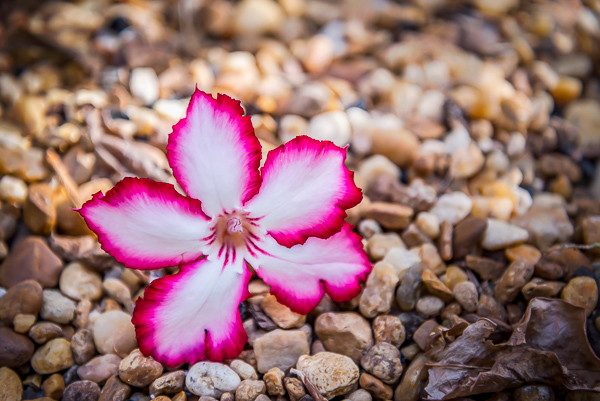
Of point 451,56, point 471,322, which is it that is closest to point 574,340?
point 471,322

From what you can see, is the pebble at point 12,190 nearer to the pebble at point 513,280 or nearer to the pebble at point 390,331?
the pebble at point 390,331

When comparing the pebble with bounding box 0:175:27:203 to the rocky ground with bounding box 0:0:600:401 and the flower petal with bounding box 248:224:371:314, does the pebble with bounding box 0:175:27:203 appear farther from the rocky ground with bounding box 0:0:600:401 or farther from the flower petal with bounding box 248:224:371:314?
the flower petal with bounding box 248:224:371:314

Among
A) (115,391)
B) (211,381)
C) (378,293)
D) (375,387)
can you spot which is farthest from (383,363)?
(115,391)

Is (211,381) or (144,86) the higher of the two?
(144,86)

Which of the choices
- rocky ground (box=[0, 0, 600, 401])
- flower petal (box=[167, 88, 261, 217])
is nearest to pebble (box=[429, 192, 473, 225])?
rocky ground (box=[0, 0, 600, 401])

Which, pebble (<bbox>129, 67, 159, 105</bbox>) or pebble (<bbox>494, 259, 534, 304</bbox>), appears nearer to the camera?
pebble (<bbox>494, 259, 534, 304</bbox>)

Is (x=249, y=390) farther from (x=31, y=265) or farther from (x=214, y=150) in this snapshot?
A: (x=31, y=265)
